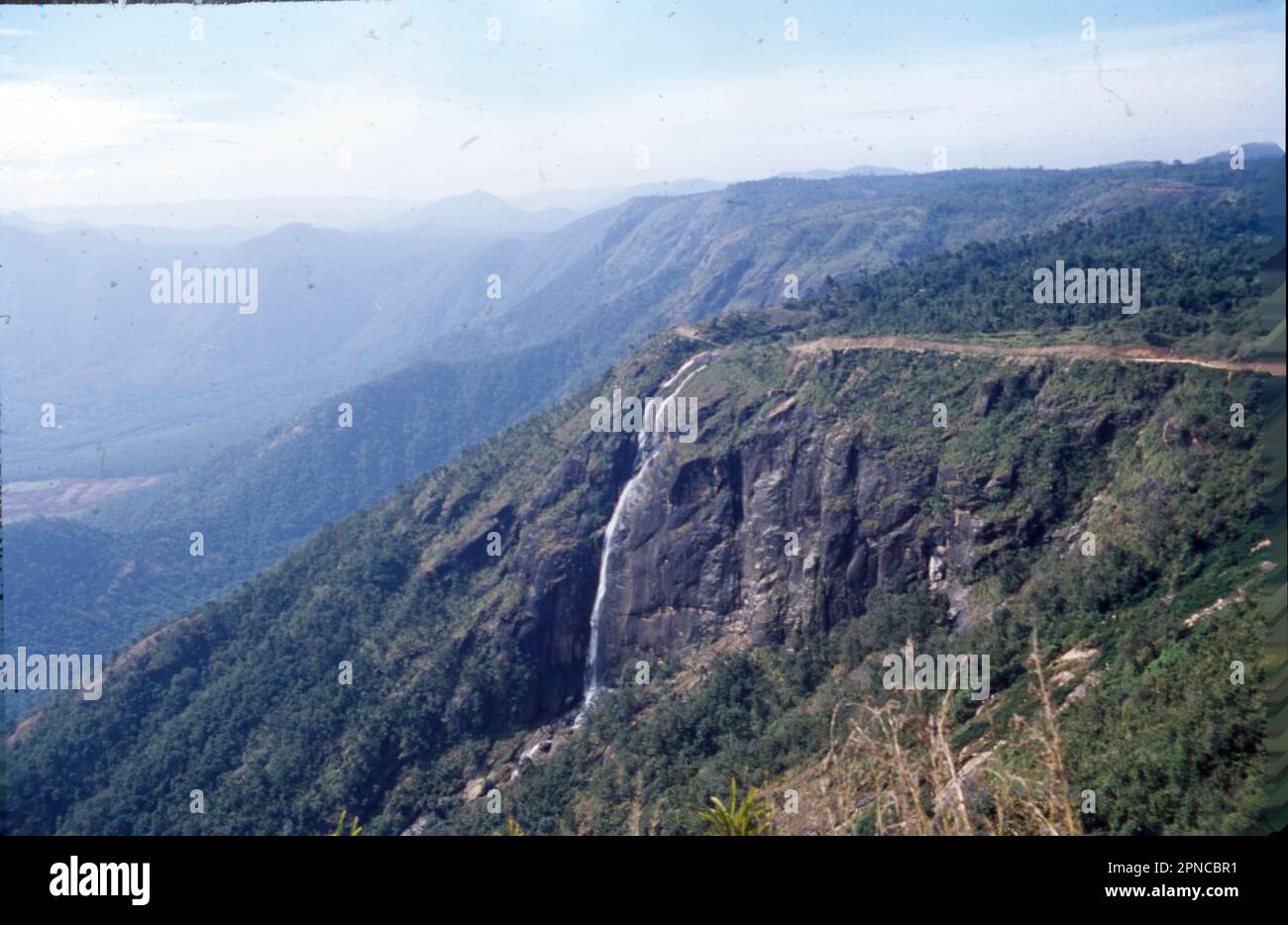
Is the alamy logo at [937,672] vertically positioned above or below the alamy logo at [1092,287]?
below

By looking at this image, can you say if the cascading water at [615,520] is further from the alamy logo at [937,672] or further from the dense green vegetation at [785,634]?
the alamy logo at [937,672]

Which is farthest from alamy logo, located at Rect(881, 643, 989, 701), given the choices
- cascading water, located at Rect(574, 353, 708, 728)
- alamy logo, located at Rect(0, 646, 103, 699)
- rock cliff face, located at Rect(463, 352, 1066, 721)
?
alamy logo, located at Rect(0, 646, 103, 699)

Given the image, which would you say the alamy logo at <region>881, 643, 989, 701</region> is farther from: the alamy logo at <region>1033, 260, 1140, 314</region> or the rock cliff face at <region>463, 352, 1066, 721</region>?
the alamy logo at <region>1033, 260, 1140, 314</region>
